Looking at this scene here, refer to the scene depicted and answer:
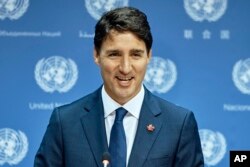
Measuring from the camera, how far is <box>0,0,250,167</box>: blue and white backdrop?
253 centimetres

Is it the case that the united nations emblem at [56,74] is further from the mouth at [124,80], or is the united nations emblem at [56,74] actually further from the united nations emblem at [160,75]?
the mouth at [124,80]

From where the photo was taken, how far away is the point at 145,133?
5.37ft

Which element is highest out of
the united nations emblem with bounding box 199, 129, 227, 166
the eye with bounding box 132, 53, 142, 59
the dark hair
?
the dark hair

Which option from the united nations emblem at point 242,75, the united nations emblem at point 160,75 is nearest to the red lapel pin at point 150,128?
the united nations emblem at point 160,75

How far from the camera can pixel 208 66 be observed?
2.53m

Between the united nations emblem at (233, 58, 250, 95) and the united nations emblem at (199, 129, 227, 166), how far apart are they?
0.25 metres

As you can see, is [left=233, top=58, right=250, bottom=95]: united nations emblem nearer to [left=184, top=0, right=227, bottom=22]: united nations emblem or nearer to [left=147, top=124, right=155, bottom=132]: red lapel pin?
[left=184, top=0, right=227, bottom=22]: united nations emblem

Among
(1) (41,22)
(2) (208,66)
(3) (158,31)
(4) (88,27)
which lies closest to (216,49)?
(2) (208,66)

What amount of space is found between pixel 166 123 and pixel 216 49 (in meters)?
0.97

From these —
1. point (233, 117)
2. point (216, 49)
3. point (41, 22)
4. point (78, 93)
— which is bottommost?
point (233, 117)

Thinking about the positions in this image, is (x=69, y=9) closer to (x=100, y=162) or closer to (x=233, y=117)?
(x=233, y=117)

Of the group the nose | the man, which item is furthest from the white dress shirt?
the nose

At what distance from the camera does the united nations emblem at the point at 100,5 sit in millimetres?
2531

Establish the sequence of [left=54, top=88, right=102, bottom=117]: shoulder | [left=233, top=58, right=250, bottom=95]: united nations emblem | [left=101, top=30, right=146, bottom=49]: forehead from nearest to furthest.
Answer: [left=101, top=30, right=146, bottom=49]: forehead → [left=54, top=88, right=102, bottom=117]: shoulder → [left=233, top=58, right=250, bottom=95]: united nations emblem
